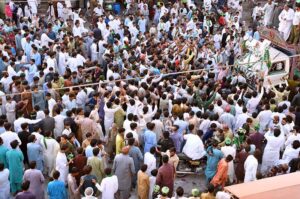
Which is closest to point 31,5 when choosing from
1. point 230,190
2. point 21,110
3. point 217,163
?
point 21,110

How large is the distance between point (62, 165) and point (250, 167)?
10.7 ft

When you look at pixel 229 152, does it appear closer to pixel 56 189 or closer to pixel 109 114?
pixel 109 114

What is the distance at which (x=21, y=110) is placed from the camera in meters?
10.7

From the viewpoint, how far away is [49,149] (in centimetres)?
923

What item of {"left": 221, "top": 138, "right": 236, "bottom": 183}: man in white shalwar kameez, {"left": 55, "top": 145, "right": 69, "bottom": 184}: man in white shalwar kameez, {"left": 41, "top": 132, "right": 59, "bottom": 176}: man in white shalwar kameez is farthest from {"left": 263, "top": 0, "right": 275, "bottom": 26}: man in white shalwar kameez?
{"left": 55, "top": 145, "right": 69, "bottom": 184}: man in white shalwar kameez

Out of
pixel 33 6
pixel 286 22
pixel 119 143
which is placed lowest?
pixel 119 143

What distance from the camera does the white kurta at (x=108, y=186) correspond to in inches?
324

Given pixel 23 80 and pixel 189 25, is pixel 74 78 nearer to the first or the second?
pixel 23 80

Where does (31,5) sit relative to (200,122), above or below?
above

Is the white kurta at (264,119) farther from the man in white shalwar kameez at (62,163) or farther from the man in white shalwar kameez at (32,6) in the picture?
the man in white shalwar kameez at (32,6)

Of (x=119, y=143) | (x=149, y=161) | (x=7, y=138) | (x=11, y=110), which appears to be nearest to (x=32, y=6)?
(x=11, y=110)

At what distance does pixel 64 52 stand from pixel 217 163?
579 centimetres

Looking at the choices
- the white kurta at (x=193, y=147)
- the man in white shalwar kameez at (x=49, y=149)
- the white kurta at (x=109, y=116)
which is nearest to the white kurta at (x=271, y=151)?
the white kurta at (x=193, y=147)

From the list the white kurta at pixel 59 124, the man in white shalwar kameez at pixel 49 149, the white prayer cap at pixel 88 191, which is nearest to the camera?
the white prayer cap at pixel 88 191
